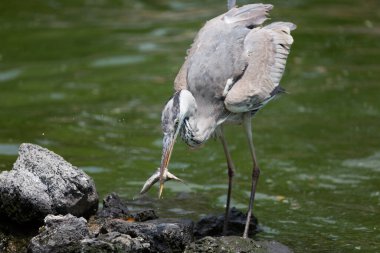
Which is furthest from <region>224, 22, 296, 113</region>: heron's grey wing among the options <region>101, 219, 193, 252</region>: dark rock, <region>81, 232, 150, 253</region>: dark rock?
<region>81, 232, 150, 253</region>: dark rock

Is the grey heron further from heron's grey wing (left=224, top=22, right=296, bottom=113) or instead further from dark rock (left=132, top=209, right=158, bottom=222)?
dark rock (left=132, top=209, right=158, bottom=222)

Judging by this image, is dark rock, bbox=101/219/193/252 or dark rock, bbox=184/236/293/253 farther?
dark rock, bbox=101/219/193/252

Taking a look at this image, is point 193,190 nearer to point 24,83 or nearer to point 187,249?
point 187,249

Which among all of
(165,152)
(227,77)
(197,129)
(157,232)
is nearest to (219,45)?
(227,77)

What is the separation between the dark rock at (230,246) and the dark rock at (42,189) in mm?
1148

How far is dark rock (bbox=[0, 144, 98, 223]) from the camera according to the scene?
7.12 metres

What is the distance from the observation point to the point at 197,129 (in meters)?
7.41

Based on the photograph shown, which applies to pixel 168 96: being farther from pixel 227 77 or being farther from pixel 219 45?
pixel 227 77

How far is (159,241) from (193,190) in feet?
8.23

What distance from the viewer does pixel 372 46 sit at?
49.4ft

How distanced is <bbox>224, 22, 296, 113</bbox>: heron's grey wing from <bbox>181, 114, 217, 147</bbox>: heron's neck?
250 millimetres

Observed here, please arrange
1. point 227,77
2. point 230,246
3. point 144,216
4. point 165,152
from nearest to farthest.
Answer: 1. point 230,246
2. point 165,152
3. point 144,216
4. point 227,77

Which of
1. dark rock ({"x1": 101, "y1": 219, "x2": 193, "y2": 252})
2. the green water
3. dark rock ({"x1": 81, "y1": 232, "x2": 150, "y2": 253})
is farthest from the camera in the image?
the green water

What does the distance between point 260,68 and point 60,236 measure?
2.53m
